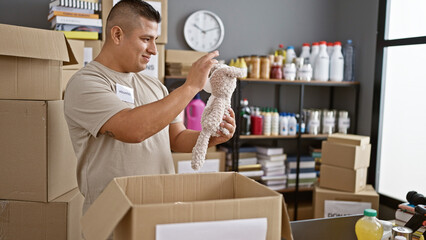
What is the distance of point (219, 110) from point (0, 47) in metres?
1.08

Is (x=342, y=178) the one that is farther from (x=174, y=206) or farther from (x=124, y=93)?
(x=174, y=206)

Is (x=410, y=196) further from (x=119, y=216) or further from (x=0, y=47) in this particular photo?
(x=0, y=47)

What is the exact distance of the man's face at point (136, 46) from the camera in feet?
4.94

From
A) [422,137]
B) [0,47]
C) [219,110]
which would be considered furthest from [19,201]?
[422,137]

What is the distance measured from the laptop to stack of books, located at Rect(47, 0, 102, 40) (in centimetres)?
207

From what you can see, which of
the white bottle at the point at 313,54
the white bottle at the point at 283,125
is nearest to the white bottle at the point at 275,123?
the white bottle at the point at 283,125

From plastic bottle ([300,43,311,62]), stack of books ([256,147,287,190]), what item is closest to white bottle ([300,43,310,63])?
plastic bottle ([300,43,311,62])

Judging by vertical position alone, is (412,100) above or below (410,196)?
above

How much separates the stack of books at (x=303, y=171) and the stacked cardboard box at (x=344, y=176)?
18.4 inches

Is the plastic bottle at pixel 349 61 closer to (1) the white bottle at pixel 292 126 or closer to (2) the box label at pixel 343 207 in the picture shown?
(1) the white bottle at pixel 292 126

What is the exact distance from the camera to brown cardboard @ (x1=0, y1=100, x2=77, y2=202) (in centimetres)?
175

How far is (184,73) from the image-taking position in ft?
10.6

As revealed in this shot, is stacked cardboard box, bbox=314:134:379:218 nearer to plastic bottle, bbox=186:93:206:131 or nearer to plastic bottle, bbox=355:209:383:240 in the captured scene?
plastic bottle, bbox=186:93:206:131

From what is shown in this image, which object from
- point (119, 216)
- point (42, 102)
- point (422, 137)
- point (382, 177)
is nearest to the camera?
point (119, 216)
